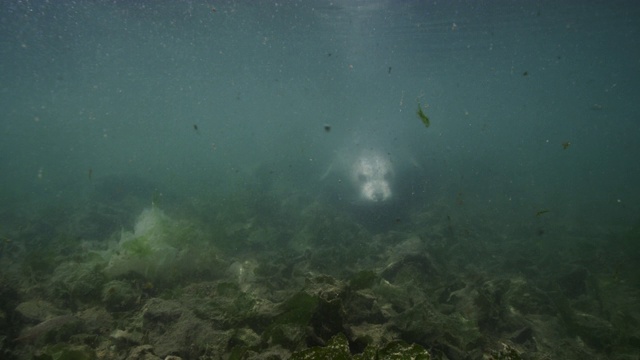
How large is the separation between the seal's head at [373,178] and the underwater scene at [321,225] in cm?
12

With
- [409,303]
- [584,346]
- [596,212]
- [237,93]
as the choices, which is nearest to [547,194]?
[596,212]

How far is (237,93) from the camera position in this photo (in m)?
56.8

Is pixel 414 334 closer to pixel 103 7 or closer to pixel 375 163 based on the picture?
pixel 375 163

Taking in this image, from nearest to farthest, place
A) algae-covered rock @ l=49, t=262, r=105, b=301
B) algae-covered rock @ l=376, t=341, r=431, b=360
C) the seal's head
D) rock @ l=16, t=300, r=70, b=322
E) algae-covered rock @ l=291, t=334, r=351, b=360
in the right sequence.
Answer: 1. algae-covered rock @ l=291, t=334, r=351, b=360
2. algae-covered rock @ l=376, t=341, r=431, b=360
3. rock @ l=16, t=300, r=70, b=322
4. algae-covered rock @ l=49, t=262, r=105, b=301
5. the seal's head

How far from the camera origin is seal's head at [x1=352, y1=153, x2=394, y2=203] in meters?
15.7

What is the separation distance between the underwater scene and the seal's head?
0.12m

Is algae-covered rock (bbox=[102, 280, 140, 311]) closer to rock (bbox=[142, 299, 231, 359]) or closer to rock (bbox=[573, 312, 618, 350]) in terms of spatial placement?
rock (bbox=[142, 299, 231, 359])

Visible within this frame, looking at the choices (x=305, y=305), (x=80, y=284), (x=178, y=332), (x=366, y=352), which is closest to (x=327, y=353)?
(x=366, y=352)

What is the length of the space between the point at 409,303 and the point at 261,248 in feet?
24.6

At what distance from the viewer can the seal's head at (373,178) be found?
1573 centimetres

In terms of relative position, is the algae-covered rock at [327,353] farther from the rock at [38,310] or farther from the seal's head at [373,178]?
the seal's head at [373,178]

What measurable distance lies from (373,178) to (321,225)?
5.67 metres

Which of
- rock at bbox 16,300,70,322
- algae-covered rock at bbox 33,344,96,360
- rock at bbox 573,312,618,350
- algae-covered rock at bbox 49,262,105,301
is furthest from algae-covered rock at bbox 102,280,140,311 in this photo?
rock at bbox 573,312,618,350

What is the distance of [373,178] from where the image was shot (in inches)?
684
